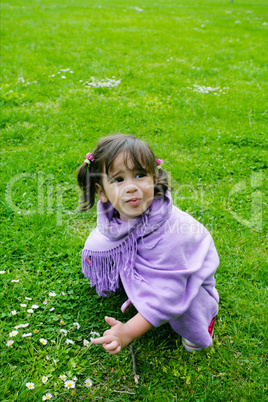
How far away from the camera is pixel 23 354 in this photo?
2.19 metres

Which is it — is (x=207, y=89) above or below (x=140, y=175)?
below

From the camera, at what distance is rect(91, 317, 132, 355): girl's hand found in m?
1.80

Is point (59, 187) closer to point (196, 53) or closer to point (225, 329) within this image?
point (225, 329)

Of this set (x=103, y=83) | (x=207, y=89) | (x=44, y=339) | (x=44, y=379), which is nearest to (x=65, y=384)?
(x=44, y=379)

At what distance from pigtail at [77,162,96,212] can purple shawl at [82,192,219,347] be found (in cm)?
15

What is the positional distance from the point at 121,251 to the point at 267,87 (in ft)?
18.5

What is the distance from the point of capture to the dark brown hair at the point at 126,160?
2.04 metres

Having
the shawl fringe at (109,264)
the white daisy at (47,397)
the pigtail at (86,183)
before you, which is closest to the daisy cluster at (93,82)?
the pigtail at (86,183)

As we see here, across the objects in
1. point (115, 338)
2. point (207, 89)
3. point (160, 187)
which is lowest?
point (115, 338)

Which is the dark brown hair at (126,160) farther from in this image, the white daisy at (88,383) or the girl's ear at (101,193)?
the white daisy at (88,383)

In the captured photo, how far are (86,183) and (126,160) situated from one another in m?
0.48

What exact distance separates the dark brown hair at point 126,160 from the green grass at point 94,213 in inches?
36.2

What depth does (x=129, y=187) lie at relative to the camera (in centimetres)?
199

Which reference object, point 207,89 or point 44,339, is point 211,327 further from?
point 207,89
